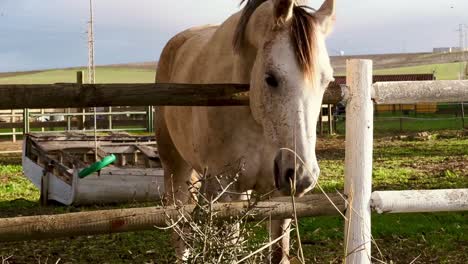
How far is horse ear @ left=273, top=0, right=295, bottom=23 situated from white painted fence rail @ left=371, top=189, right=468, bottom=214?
1003 mm

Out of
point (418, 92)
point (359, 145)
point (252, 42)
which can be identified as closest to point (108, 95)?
point (252, 42)

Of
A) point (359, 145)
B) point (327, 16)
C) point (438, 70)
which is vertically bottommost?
point (359, 145)

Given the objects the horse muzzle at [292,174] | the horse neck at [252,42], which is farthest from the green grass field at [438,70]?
the horse muzzle at [292,174]

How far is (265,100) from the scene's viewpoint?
10.8 feet

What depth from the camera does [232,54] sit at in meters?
4.02

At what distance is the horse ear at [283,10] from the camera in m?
3.28

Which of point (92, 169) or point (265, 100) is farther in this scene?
point (92, 169)

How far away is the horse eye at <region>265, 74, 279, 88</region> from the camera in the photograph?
3.21 m

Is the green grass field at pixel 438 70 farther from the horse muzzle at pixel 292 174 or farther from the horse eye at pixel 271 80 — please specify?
the horse muzzle at pixel 292 174

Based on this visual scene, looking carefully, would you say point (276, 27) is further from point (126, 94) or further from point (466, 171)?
point (466, 171)

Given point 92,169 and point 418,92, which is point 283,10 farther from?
point 92,169

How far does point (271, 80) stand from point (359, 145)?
1.81 feet

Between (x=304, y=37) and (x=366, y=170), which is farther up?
(x=304, y=37)

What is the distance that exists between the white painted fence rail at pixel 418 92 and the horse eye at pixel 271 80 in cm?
52
